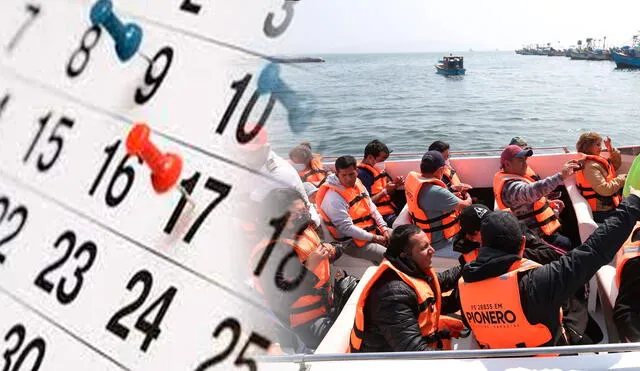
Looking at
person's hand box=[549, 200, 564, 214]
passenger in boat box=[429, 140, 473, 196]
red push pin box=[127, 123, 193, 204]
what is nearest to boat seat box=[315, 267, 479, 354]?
red push pin box=[127, 123, 193, 204]

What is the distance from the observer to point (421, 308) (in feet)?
5.42

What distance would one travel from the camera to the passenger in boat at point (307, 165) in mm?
3535

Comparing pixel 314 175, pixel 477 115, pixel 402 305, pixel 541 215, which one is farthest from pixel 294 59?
pixel 477 115

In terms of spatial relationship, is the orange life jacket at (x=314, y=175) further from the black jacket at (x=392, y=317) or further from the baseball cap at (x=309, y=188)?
the black jacket at (x=392, y=317)

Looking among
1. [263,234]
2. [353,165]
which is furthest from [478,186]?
[263,234]

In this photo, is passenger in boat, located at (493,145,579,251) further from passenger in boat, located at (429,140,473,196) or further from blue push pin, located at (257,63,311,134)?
blue push pin, located at (257,63,311,134)

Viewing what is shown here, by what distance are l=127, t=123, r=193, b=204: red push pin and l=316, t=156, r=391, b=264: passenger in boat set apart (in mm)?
1595

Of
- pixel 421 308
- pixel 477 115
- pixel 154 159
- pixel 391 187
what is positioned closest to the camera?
pixel 154 159

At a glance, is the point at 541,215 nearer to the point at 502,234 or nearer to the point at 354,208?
the point at 354,208

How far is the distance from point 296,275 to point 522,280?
75 centimetres

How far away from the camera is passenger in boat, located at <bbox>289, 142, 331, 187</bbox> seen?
354 cm

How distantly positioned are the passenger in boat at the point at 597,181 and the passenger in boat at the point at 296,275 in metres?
1.65

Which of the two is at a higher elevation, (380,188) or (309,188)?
(380,188)

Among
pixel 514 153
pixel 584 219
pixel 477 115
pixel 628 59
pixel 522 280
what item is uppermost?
pixel 628 59
